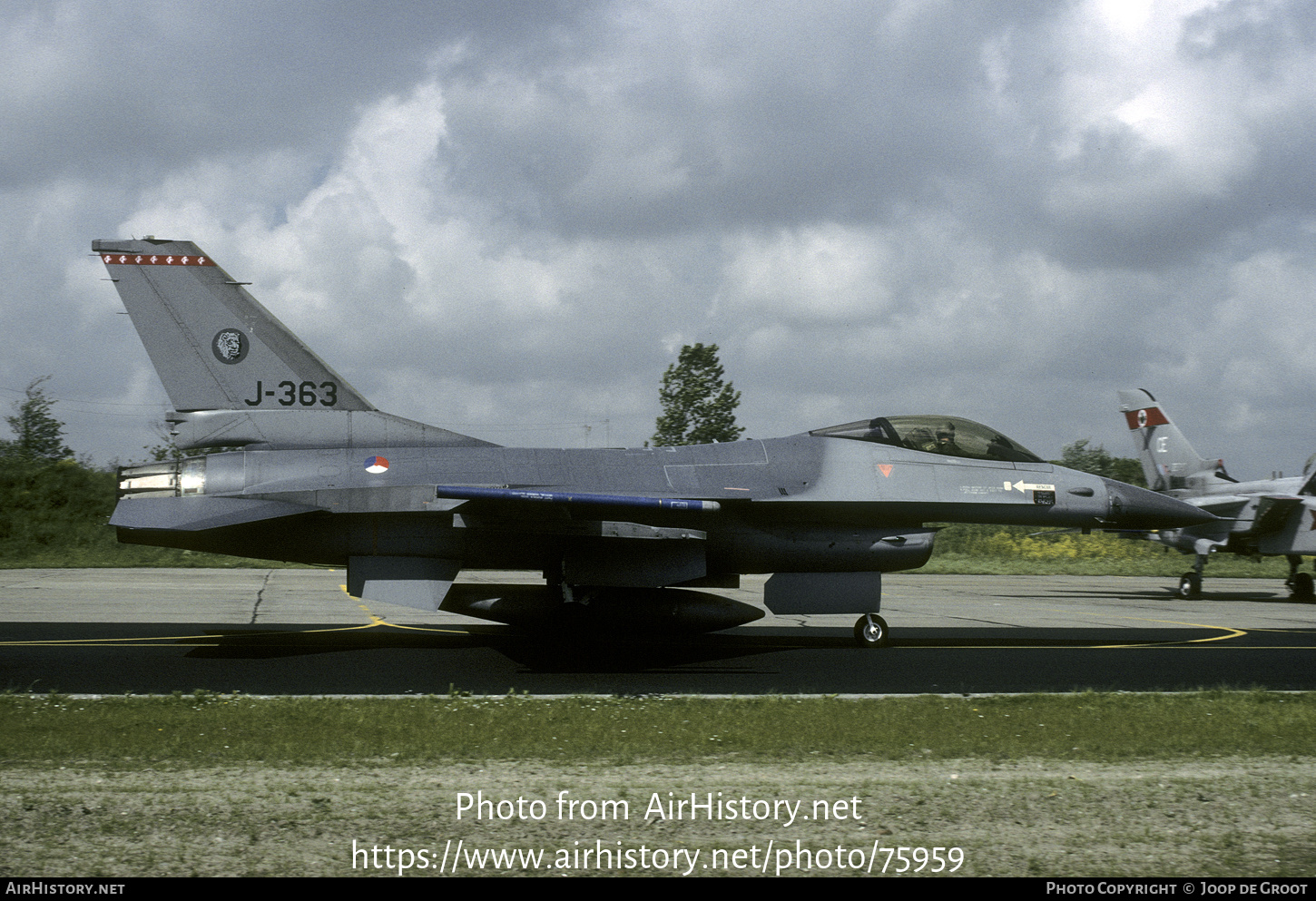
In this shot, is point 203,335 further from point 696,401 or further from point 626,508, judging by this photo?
point 696,401

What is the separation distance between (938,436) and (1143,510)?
311cm

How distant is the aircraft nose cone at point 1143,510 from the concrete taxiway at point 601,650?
1731 millimetres

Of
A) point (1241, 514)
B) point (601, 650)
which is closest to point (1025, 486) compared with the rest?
point (601, 650)

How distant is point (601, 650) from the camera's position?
40.1 ft

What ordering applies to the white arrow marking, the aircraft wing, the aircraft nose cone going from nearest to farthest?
the aircraft wing < the white arrow marking < the aircraft nose cone

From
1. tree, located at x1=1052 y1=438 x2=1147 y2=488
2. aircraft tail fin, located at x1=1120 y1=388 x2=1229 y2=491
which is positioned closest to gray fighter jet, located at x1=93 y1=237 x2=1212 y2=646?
aircraft tail fin, located at x1=1120 y1=388 x2=1229 y2=491

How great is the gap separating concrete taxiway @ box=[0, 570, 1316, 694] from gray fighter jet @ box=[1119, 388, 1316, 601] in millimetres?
2956

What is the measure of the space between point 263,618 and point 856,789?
40.8ft

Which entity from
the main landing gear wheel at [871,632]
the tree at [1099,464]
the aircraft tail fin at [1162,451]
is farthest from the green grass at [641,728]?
the tree at [1099,464]

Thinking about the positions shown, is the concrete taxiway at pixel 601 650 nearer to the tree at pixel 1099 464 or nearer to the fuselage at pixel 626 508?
the fuselage at pixel 626 508

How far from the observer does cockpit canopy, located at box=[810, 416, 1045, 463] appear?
12906 millimetres

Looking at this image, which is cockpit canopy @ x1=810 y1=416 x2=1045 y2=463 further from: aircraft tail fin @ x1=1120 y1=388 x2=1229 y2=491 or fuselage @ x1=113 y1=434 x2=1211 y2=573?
aircraft tail fin @ x1=1120 y1=388 x2=1229 y2=491
